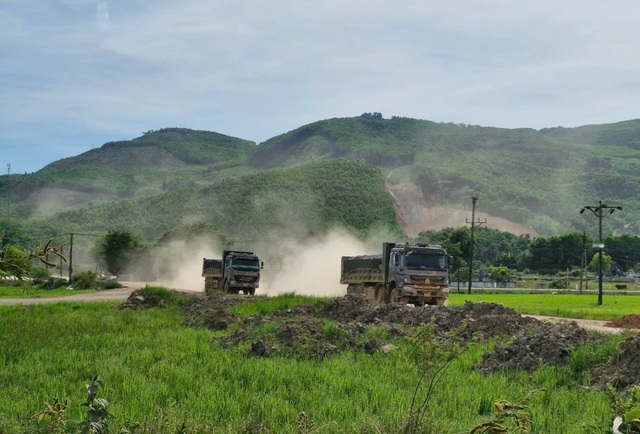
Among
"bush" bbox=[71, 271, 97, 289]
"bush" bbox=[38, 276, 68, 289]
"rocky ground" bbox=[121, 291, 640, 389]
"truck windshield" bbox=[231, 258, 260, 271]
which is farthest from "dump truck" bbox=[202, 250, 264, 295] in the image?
"bush" bbox=[38, 276, 68, 289]

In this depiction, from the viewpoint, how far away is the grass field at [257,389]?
360 inches

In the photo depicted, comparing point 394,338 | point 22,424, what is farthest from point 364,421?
point 394,338

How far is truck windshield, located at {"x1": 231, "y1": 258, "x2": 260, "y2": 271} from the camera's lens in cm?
5306

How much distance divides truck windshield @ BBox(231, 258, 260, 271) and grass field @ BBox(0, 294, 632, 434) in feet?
109

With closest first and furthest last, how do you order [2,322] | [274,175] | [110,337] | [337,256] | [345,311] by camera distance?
[110,337] → [2,322] → [345,311] → [337,256] → [274,175]

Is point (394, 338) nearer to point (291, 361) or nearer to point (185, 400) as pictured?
point (291, 361)

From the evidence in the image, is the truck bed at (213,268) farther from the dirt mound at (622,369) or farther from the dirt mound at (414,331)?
the dirt mound at (622,369)

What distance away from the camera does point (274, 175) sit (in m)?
189

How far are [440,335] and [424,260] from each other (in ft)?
50.3

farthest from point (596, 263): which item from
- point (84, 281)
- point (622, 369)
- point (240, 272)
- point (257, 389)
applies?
point (257, 389)

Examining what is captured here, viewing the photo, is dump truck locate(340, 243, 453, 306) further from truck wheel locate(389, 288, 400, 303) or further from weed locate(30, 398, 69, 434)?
weed locate(30, 398, 69, 434)

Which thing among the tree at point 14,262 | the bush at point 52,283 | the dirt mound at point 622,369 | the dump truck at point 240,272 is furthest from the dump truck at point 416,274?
the bush at point 52,283

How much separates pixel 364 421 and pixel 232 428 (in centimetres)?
175

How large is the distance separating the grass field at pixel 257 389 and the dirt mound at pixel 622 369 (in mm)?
491
